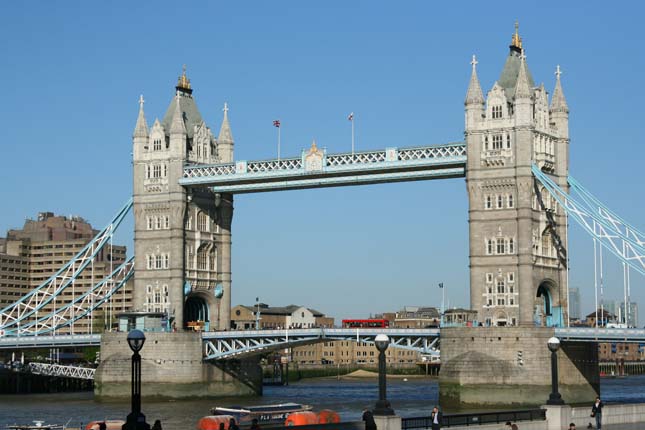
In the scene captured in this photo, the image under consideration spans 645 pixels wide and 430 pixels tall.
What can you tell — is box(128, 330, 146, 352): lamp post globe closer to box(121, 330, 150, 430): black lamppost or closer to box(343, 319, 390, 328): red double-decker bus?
box(121, 330, 150, 430): black lamppost

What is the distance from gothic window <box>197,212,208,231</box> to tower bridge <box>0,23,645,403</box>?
0.45ft

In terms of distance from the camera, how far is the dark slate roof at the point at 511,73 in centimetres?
9819

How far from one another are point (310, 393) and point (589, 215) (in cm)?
4671

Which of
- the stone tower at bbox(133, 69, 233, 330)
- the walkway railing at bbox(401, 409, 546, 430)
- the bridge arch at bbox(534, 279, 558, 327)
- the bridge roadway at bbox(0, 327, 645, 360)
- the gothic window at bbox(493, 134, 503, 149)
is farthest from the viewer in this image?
the stone tower at bbox(133, 69, 233, 330)

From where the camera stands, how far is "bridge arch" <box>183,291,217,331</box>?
113750mm

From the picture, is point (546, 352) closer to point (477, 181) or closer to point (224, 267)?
point (477, 181)

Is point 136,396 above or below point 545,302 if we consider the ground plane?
below

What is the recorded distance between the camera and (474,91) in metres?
97.5

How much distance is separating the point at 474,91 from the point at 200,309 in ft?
113

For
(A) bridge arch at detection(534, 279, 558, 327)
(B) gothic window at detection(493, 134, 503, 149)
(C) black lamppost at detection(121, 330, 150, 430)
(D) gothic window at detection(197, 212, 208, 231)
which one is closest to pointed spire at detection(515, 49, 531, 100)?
(B) gothic window at detection(493, 134, 503, 149)

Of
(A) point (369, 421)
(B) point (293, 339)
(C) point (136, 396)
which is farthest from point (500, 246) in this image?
(C) point (136, 396)

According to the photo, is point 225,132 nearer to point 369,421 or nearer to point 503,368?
point 503,368

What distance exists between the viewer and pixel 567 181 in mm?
99812

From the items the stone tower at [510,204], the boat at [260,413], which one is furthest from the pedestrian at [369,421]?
the stone tower at [510,204]
